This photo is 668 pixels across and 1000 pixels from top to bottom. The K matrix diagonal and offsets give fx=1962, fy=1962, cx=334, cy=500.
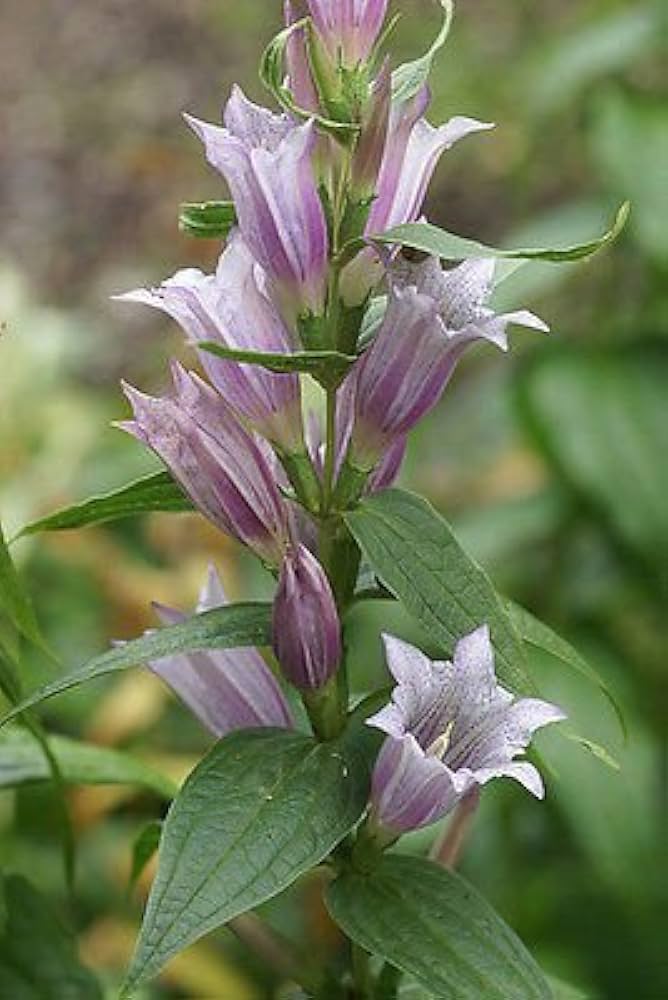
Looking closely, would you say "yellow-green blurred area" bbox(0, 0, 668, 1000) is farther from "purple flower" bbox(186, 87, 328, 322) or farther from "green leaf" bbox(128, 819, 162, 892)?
"purple flower" bbox(186, 87, 328, 322)

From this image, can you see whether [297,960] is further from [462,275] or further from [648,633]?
[648,633]

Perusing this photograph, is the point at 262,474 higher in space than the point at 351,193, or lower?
lower

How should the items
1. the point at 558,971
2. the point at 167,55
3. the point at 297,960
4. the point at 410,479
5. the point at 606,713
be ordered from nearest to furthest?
the point at 297,960 → the point at 558,971 → the point at 606,713 → the point at 410,479 → the point at 167,55

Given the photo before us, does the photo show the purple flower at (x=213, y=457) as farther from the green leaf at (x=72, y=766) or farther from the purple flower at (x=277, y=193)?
the green leaf at (x=72, y=766)

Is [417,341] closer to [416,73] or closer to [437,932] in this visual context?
[416,73]

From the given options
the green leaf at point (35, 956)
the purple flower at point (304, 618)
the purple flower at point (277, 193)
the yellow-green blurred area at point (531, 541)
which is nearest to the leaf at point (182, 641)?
the purple flower at point (304, 618)

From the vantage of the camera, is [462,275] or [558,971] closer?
[462,275]

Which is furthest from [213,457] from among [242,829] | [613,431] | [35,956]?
[613,431]

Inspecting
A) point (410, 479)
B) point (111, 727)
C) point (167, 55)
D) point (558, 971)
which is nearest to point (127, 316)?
point (167, 55)
